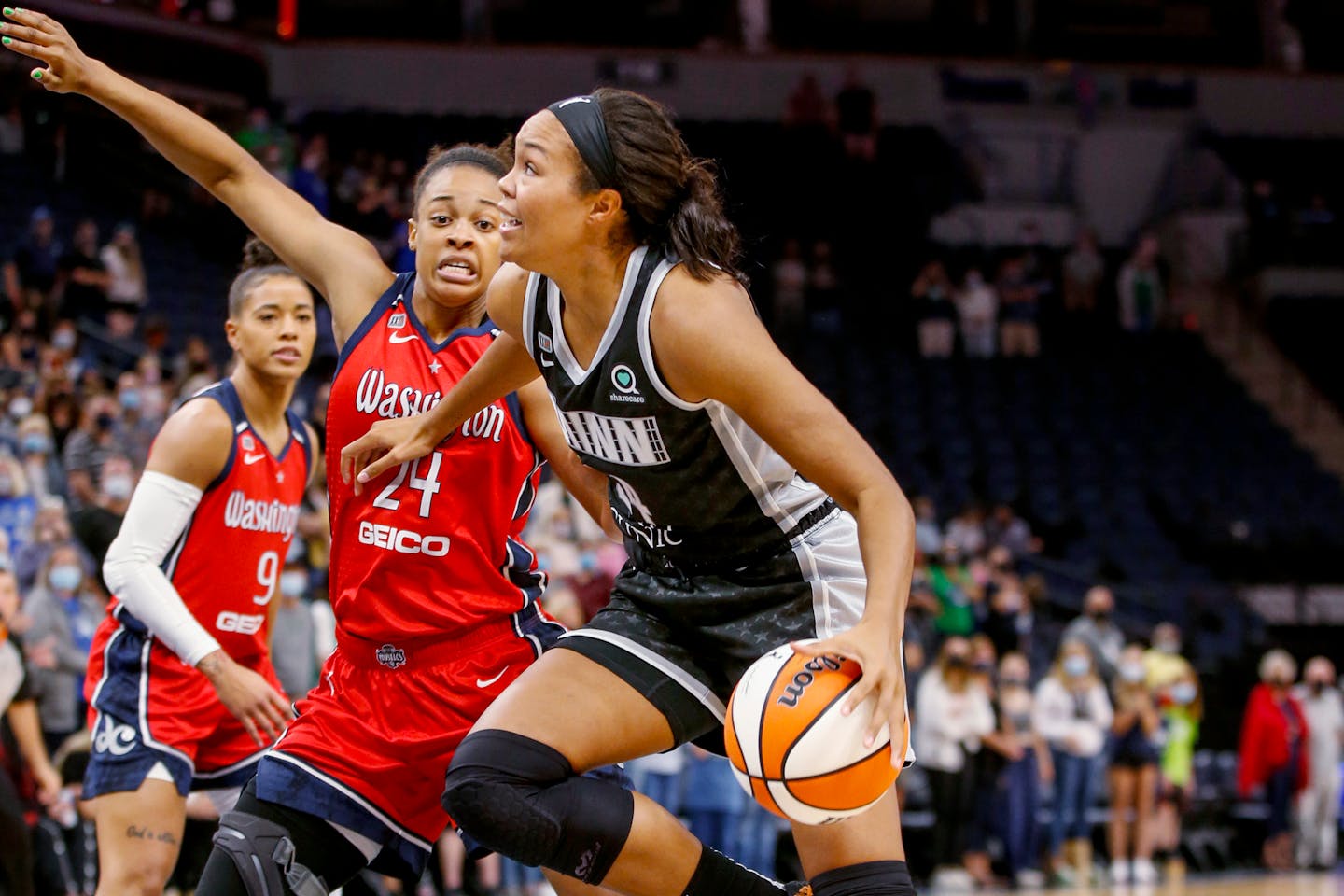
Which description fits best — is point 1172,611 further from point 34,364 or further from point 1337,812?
point 34,364

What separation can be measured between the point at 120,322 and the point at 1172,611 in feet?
30.8

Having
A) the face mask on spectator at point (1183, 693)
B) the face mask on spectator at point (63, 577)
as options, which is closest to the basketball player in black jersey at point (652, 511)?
the face mask on spectator at point (63, 577)

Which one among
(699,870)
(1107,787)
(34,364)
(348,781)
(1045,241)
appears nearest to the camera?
(699,870)

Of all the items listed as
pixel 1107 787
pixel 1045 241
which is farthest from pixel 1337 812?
pixel 1045 241

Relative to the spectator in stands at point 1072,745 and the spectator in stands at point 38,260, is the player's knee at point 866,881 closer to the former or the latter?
the spectator in stands at point 1072,745

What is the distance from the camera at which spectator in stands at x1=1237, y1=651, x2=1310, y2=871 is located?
483 inches

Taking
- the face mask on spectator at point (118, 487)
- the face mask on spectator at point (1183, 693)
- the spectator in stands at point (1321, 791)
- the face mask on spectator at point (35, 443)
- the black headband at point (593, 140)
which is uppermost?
the black headband at point (593, 140)

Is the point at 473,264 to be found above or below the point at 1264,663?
above

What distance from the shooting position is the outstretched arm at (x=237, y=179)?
3.55 m

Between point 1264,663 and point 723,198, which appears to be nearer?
point 723,198

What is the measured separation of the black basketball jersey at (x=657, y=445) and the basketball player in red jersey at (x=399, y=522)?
429 mm

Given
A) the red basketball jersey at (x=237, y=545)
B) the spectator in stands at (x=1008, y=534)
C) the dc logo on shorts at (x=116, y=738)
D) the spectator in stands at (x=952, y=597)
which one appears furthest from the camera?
the spectator in stands at (x=1008, y=534)

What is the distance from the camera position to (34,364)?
10.5m

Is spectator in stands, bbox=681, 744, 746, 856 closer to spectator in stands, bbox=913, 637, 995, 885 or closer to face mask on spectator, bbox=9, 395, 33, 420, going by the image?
spectator in stands, bbox=913, 637, 995, 885
